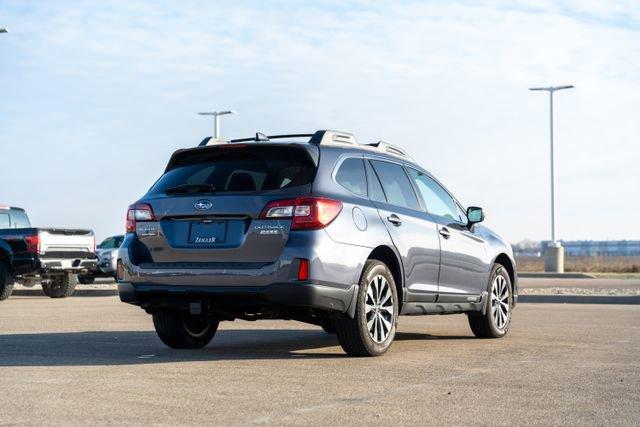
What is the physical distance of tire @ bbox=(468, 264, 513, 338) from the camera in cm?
1145

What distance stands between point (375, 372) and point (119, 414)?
251cm

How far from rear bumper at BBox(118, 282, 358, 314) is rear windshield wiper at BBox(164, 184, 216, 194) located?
82 cm

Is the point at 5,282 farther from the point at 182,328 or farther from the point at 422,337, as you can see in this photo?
the point at 182,328

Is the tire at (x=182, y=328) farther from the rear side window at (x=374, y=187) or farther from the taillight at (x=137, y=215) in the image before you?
the rear side window at (x=374, y=187)

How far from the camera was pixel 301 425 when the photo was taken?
577 cm

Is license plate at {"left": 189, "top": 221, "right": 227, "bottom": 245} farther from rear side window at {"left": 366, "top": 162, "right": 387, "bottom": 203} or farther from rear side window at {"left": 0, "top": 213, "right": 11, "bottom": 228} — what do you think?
rear side window at {"left": 0, "top": 213, "right": 11, "bottom": 228}

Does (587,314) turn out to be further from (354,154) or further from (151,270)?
(151,270)

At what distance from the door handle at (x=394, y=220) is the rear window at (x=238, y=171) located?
1.01 meters

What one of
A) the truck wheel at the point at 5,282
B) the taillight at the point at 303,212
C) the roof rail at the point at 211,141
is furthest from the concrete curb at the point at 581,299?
the taillight at the point at 303,212

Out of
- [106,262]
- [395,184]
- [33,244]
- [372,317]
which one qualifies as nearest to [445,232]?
[395,184]

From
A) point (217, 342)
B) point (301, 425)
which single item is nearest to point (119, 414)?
point (301, 425)

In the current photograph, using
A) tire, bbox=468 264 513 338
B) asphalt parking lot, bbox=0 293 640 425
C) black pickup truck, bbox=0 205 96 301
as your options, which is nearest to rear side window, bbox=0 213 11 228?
black pickup truck, bbox=0 205 96 301

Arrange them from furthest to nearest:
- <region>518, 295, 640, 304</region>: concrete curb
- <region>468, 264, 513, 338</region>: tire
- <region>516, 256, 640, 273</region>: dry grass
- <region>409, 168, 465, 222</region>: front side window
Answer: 1. <region>516, 256, 640, 273</region>: dry grass
2. <region>518, 295, 640, 304</region>: concrete curb
3. <region>468, 264, 513, 338</region>: tire
4. <region>409, 168, 465, 222</region>: front side window

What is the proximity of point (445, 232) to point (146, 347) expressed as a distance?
3.11 m
